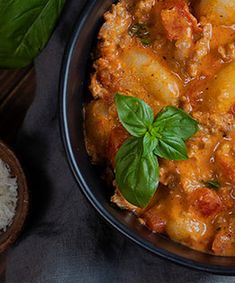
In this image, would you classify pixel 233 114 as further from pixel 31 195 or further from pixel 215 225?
pixel 31 195

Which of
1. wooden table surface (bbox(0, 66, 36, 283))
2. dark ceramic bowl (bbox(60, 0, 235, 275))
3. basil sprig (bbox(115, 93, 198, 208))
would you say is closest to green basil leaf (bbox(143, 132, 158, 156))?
basil sprig (bbox(115, 93, 198, 208))

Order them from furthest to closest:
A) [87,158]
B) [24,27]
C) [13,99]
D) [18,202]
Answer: [13,99], [18,202], [24,27], [87,158]

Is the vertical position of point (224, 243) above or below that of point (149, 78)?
below

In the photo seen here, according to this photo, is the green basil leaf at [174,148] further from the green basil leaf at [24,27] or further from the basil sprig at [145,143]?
the green basil leaf at [24,27]

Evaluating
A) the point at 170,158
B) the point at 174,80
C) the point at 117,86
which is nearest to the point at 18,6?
the point at 117,86

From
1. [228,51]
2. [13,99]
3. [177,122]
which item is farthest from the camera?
[13,99]

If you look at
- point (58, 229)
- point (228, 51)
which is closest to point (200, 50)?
point (228, 51)

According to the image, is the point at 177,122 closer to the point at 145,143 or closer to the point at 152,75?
the point at 145,143

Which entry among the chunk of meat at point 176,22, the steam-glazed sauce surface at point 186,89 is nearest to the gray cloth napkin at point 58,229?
the steam-glazed sauce surface at point 186,89
